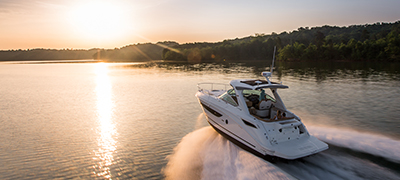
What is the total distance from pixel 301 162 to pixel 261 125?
1.71m

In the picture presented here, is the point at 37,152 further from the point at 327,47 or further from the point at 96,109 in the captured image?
the point at 327,47

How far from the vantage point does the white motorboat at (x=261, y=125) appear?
7.12 meters

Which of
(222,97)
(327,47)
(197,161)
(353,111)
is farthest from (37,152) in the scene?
(327,47)

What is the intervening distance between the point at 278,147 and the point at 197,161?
2.77m

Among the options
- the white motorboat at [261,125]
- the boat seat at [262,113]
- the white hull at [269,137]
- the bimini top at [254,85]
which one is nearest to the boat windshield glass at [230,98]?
the white motorboat at [261,125]

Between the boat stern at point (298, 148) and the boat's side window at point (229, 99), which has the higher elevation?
the boat's side window at point (229, 99)

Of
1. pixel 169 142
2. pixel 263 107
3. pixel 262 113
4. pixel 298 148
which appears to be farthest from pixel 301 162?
pixel 169 142

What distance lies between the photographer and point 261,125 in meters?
7.44

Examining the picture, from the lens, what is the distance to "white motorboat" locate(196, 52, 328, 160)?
23.4 feet

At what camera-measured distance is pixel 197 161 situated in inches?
311

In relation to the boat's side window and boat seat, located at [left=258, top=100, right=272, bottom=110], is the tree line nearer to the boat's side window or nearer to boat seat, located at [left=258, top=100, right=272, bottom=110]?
boat seat, located at [left=258, top=100, right=272, bottom=110]

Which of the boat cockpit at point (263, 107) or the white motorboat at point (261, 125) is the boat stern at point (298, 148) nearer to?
the white motorboat at point (261, 125)

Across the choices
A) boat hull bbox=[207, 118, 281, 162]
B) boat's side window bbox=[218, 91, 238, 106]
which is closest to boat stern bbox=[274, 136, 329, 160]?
boat hull bbox=[207, 118, 281, 162]

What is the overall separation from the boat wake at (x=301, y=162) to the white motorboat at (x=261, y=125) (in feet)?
1.59
